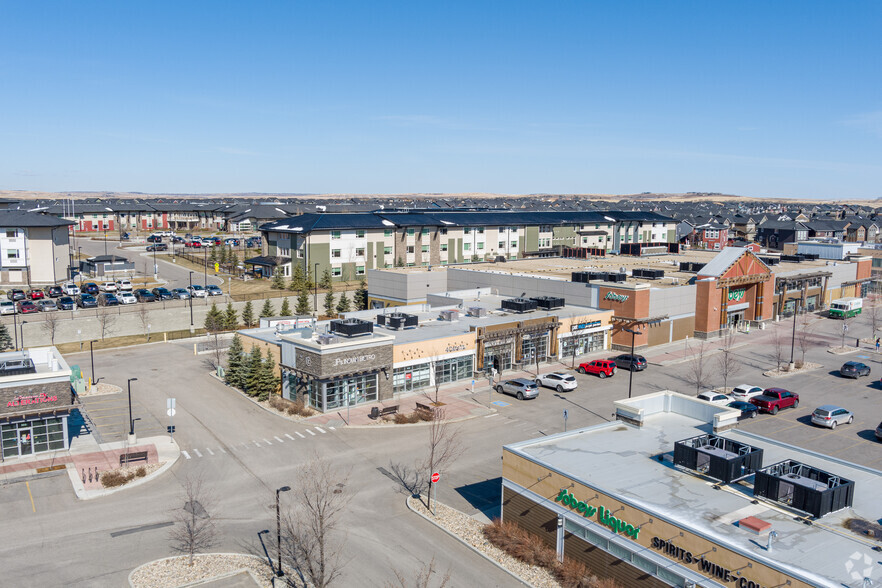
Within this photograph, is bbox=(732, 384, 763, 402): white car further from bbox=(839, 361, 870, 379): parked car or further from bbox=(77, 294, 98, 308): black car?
bbox=(77, 294, 98, 308): black car

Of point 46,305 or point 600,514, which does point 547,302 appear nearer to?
point 600,514

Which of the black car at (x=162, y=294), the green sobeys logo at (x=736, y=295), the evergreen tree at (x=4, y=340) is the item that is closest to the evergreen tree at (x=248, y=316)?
the black car at (x=162, y=294)

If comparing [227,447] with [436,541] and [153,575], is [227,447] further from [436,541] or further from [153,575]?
[436,541]

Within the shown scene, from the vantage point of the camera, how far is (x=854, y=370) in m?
51.3

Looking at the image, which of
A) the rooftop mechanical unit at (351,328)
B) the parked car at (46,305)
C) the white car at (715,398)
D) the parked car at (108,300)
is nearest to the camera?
the white car at (715,398)

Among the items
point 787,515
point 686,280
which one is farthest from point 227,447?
point 686,280

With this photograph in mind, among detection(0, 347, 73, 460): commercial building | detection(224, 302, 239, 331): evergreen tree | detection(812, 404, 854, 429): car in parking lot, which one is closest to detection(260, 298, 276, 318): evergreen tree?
detection(224, 302, 239, 331): evergreen tree

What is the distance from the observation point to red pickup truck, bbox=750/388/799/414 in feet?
142

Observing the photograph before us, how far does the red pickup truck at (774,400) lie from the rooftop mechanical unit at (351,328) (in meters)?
25.4

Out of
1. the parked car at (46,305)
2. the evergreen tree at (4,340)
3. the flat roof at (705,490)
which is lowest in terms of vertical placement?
the evergreen tree at (4,340)

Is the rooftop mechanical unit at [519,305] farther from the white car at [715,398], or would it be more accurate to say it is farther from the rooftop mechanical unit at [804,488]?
the rooftop mechanical unit at [804,488]

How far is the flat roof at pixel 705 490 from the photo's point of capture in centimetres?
1925

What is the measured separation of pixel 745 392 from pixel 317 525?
3112 cm

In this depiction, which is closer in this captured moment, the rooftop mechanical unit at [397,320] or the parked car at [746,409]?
the parked car at [746,409]
